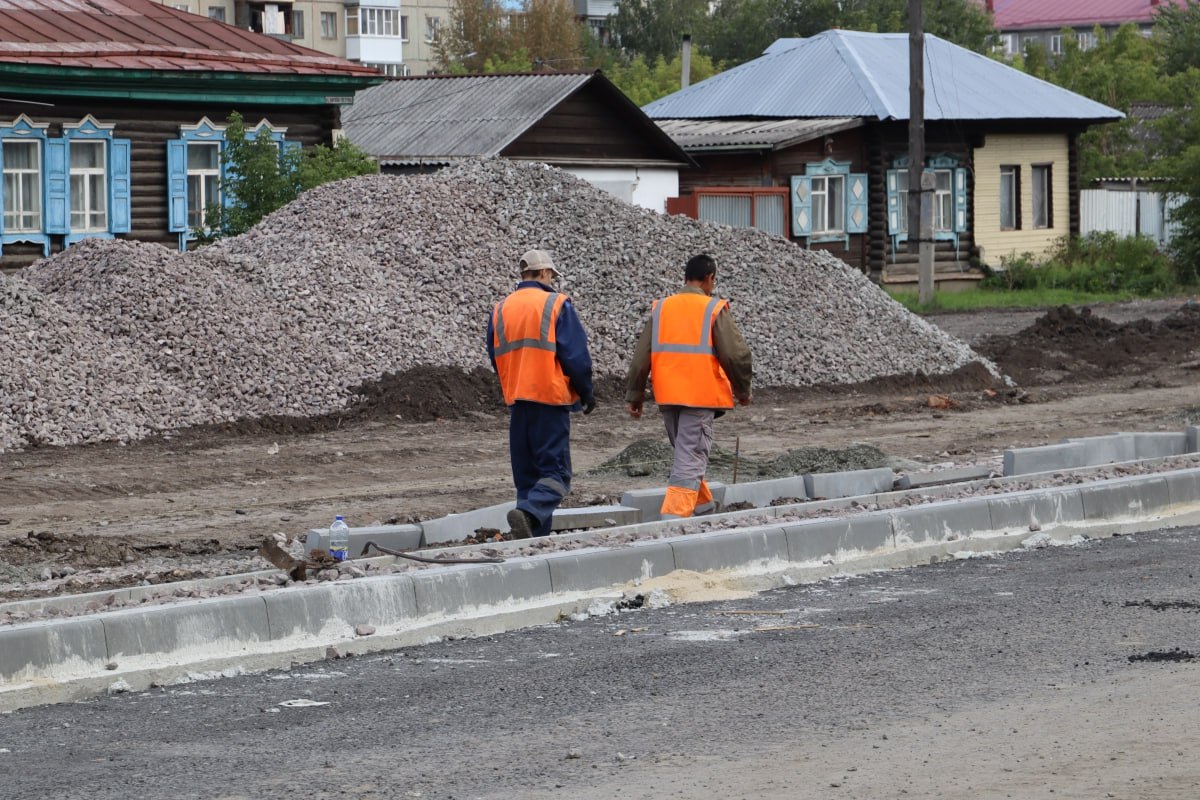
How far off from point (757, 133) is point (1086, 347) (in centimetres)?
1280

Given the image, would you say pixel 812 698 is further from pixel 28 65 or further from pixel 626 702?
pixel 28 65

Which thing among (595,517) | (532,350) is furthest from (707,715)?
(595,517)

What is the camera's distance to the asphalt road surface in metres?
5.82

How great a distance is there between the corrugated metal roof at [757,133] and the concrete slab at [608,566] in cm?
2647

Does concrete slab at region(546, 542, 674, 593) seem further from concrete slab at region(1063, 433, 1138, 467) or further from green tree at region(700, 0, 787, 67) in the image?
green tree at region(700, 0, 787, 67)

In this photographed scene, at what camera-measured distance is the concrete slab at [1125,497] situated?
11.4 metres

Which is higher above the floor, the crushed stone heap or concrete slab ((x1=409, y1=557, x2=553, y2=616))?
the crushed stone heap

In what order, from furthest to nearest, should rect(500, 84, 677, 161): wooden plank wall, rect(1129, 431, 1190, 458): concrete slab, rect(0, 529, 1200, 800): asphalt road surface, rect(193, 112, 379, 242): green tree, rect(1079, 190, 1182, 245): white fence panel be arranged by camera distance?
1. rect(1079, 190, 1182, 245): white fence panel
2. rect(500, 84, 677, 161): wooden plank wall
3. rect(193, 112, 379, 242): green tree
4. rect(1129, 431, 1190, 458): concrete slab
5. rect(0, 529, 1200, 800): asphalt road surface

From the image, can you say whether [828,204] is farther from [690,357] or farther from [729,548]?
[729,548]

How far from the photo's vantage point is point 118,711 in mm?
6984

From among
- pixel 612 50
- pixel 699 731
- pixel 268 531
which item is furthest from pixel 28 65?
pixel 612 50

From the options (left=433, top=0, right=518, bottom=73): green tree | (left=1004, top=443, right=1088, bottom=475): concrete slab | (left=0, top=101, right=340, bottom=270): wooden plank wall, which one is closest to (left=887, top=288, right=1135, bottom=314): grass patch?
(left=0, top=101, right=340, bottom=270): wooden plank wall

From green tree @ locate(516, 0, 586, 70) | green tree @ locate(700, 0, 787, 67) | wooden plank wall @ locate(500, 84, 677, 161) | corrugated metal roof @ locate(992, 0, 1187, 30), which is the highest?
corrugated metal roof @ locate(992, 0, 1187, 30)

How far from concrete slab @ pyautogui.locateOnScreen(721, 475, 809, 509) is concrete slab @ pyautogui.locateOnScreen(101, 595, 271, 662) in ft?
15.6
